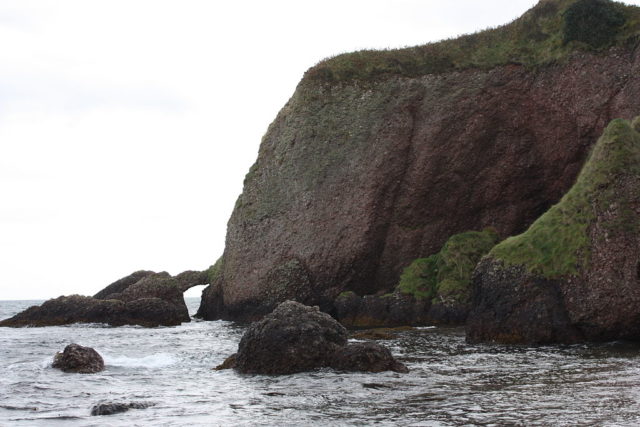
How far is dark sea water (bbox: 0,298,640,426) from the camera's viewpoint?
457 inches

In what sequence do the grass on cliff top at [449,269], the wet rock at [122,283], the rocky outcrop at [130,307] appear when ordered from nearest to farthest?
the grass on cliff top at [449,269]
the rocky outcrop at [130,307]
the wet rock at [122,283]

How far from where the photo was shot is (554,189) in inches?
1570

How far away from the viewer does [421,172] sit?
1630 inches

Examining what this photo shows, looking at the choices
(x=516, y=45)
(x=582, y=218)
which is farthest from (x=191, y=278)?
(x=582, y=218)

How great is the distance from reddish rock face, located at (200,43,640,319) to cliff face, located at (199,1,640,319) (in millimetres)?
61

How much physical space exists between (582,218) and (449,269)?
13.0 metres

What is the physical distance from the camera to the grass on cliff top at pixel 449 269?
3434 cm

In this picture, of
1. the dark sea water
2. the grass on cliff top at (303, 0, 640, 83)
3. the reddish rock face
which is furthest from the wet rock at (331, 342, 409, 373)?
the grass on cliff top at (303, 0, 640, 83)

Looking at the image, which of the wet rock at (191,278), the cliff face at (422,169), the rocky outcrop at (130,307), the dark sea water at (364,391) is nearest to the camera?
the dark sea water at (364,391)

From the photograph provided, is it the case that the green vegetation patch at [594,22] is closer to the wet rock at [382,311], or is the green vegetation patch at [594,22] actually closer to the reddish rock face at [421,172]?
the reddish rock face at [421,172]

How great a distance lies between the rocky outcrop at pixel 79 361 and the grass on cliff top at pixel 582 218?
1372cm

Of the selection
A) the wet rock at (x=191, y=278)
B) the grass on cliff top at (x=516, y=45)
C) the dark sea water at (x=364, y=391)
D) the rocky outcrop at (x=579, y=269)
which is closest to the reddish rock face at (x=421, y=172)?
the grass on cliff top at (x=516, y=45)

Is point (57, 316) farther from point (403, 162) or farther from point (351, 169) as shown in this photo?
point (403, 162)

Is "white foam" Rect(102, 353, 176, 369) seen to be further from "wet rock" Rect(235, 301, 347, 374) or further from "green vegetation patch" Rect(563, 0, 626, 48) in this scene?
"green vegetation patch" Rect(563, 0, 626, 48)
